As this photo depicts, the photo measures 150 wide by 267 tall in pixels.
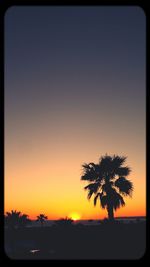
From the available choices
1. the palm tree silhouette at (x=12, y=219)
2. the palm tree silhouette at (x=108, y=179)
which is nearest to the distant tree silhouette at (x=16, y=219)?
the palm tree silhouette at (x=12, y=219)

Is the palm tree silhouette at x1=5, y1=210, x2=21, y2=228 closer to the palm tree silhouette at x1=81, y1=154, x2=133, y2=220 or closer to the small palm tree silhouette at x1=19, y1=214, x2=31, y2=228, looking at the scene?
the small palm tree silhouette at x1=19, y1=214, x2=31, y2=228

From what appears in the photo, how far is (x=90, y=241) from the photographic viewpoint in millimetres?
11180

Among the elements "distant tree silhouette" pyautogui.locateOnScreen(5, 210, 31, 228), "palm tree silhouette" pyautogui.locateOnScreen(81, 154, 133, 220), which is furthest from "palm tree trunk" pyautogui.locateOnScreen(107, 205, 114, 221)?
"distant tree silhouette" pyautogui.locateOnScreen(5, 210, 31, 228)

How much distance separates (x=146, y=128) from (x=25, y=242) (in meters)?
11.0

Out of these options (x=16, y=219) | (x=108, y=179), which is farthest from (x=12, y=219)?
(x=108, y=179)

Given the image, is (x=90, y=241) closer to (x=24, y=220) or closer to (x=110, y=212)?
(x=110, y=212)

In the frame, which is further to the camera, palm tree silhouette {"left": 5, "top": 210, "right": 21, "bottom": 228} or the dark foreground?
palm tree silhouette {"left": 5, "top": 210, "right": 21, "bottom": 228}

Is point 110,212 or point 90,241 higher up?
point 110,212

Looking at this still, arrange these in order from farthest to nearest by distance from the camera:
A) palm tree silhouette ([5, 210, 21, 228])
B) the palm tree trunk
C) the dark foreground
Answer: palm tree silhouette ([5, 210, 21, 228])
the palm tree trunk
the dark foreground

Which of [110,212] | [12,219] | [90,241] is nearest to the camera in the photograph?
[90,241]

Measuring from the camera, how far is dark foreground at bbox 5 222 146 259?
415 inches

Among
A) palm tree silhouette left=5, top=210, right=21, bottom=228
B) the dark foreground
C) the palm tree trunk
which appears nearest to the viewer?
the dark foreground
